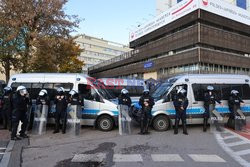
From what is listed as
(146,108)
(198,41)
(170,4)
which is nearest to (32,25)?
(146,108)

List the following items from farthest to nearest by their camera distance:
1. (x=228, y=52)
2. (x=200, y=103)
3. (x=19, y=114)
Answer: (x=228, y=52)
(x=200, y=103)
(x=19, y=114)

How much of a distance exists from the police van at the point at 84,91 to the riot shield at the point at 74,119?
0.57 metres

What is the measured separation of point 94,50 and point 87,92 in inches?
3070

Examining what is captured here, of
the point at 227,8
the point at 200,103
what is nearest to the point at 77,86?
the point at 200,103

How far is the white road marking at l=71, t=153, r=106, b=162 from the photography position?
231 inches

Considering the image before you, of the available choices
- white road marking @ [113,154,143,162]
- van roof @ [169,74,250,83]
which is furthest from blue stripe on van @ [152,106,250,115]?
white road marking @ [113,154,143,162]

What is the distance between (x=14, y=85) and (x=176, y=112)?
273 inches

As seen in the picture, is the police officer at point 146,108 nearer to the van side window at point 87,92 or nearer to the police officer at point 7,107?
the van side window at point 87,92

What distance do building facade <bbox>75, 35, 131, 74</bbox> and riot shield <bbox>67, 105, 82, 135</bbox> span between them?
7189cm

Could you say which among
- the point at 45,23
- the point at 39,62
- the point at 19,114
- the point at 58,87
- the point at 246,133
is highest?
the point at 45,23

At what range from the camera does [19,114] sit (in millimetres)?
8156

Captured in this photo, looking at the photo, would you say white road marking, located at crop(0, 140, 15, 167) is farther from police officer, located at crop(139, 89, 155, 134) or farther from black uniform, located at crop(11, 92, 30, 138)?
police officer, located at crop(139, 89, 155, 134)

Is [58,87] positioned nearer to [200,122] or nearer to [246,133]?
[200,122]

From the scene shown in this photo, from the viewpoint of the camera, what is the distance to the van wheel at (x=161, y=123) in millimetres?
9625
